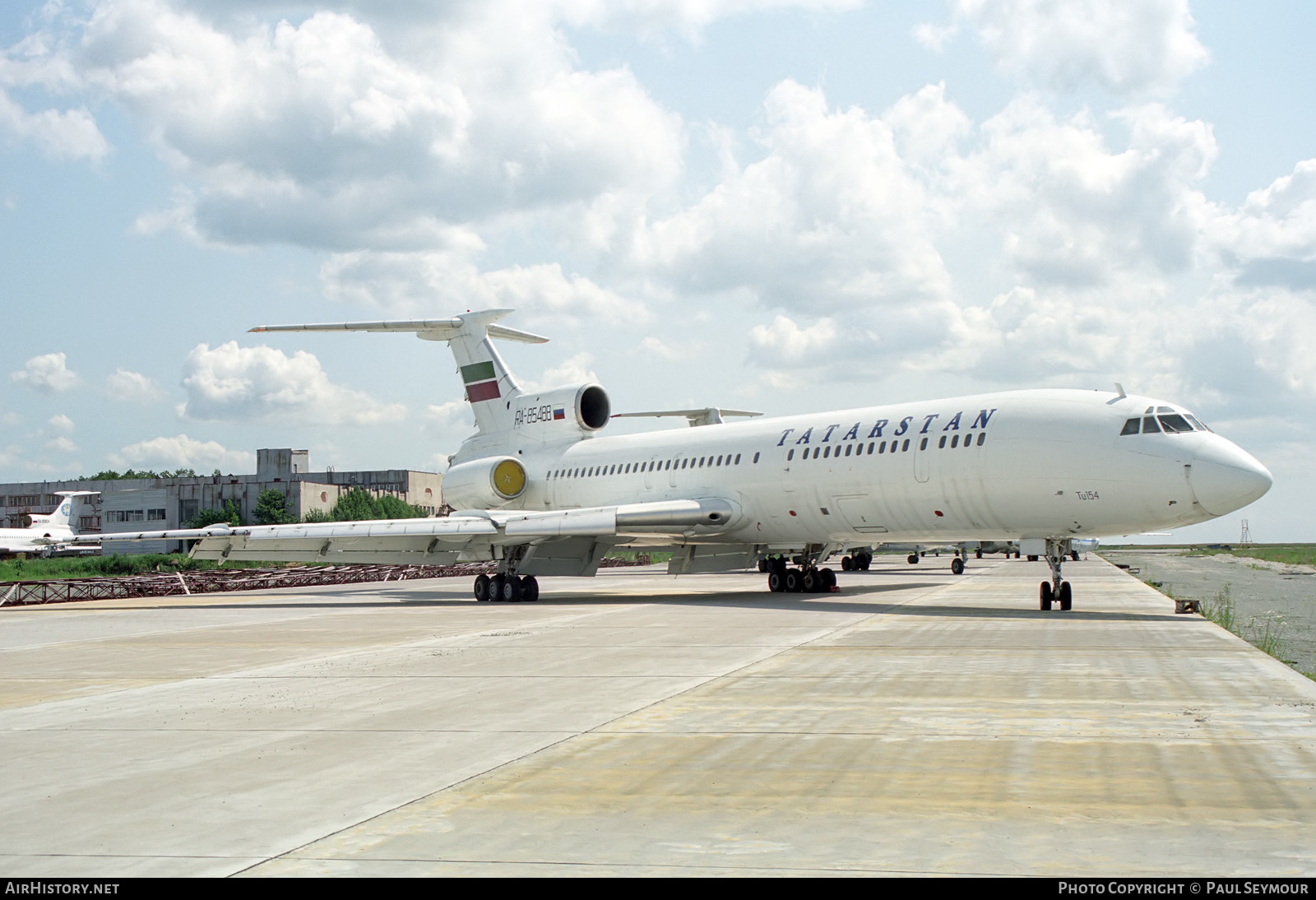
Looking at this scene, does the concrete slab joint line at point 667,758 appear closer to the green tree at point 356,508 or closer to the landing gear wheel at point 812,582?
the landing gear wheel at point 812,582

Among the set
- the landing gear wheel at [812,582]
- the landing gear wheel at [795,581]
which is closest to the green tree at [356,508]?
the landing gear wheel at [795,581]

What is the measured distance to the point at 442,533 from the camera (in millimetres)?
27047

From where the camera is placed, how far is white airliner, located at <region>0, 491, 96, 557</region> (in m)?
67.2

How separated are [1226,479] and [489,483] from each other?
20215 mm

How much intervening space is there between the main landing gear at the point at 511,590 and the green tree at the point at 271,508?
2581 inches

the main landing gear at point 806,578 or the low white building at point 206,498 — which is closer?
the main landing gear at point 806,578

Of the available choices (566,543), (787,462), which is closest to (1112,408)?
(787,462)

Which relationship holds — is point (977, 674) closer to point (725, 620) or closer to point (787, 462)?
point (725, 620)

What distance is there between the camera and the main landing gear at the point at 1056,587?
784 inches

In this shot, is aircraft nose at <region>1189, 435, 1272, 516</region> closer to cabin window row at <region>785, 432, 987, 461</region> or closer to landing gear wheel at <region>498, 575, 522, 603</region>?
cabin window row at <region>785, 432, 987, 461</region>

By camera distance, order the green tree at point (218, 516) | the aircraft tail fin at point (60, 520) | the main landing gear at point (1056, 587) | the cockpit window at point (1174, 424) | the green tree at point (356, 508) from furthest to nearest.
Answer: the green tree at point (356, 508) < the green tree at point (218, 516) < the aircraft tail fin at point (60, 520) < the main landing gear at point (1056, 587) < the cockpit window at point (1174, 424)

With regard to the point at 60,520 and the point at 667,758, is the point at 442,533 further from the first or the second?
the point at 60,520

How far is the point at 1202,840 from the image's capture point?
4.97 meters

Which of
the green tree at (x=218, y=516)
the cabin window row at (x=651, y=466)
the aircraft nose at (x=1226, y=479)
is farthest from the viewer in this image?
the green tree at (x=218, y=516)
